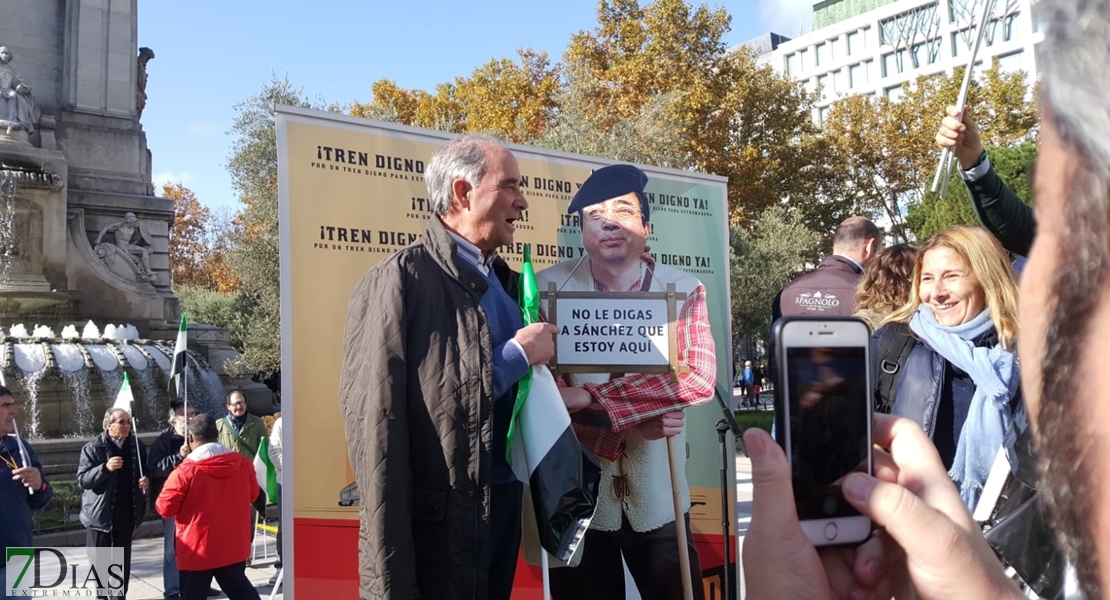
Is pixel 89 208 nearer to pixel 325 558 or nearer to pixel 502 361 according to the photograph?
pixel 325 558

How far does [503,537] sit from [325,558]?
0.99 meters

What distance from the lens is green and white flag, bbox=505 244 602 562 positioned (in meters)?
2.97

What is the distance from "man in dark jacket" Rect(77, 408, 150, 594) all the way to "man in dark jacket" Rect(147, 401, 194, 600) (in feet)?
0.39

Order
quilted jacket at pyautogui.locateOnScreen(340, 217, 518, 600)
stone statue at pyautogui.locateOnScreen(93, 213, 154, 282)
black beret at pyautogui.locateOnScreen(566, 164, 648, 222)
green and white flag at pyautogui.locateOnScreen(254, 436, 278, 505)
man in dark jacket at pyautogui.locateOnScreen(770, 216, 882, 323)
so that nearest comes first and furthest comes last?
1. quilted jacket at pyautogui.locateOnScreen(340, 217, 518, 600)
2. black beret at pyautogui.locateOnScreen(566, 164, 648, 222)
3. man in dark jacket at pyautogui.locateOnScreen(770, 216, 882, 323)
4. green and white flag at pyautogui.locateOnScreen(254, 436, 278, 505)
5. stone statue at pyautogui.locateOnScreen(93, 213, 154, 282)

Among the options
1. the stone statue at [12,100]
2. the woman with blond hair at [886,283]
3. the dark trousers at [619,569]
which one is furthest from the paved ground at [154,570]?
the stone statue at [12,100]

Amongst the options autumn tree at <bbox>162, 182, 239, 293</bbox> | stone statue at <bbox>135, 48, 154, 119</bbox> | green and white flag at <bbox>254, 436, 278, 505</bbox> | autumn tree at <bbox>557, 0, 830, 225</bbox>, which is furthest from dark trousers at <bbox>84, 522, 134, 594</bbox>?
autumn tree at <bbox>162, 182, 239, 293</bbox>

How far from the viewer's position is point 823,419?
1.14 metres

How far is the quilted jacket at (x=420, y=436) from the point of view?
2.62 meters

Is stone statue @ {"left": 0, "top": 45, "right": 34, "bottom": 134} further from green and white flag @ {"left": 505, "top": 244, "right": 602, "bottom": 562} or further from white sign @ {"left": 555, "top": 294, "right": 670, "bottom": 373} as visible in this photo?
Result: green and white flag @ {"left": 505, "top": 244, "right": 602, "bottom": 562}

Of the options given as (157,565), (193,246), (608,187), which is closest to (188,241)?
(193,246)

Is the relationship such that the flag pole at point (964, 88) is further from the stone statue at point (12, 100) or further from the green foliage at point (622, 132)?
the stone statue at point (12, 100)

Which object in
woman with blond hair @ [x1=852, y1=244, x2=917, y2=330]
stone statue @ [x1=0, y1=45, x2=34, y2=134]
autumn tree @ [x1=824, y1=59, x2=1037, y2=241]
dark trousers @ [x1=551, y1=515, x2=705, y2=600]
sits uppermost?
autumn tree @ [x1=824, y1=59, x2=1037, y2=241]

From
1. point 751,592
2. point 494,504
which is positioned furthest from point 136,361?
point 751,592

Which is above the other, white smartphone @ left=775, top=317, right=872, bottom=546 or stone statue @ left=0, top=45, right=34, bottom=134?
stone statue @ left=0, top=45, right=34, bottom=134
